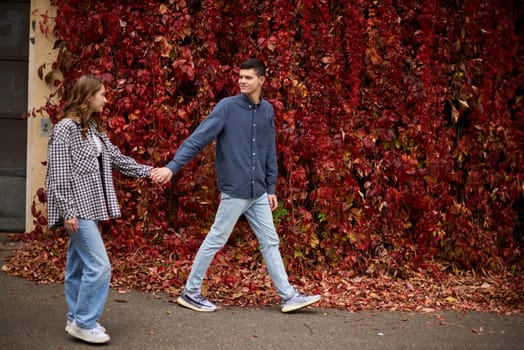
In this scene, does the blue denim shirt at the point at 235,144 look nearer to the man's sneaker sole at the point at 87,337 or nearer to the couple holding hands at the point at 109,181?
the couple holding hands at the point at 109,181

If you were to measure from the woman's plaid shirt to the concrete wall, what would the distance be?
114 inches

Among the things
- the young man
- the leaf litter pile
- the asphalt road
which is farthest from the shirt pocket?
the leaf litter pile

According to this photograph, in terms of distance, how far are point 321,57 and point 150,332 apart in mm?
3325

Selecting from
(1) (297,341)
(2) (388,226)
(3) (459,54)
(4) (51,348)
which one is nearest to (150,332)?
(4) (51,348)

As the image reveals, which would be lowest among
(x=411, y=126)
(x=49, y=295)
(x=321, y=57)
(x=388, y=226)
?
(x=49, y=295)

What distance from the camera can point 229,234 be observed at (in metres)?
5.73

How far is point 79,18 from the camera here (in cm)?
728

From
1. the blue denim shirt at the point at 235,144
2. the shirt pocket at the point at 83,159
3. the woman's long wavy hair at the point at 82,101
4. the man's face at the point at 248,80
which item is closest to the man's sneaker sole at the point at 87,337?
the shirt pocket at the point at 83,159

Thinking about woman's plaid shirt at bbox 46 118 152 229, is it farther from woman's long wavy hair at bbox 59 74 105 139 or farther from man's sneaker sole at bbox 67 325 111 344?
man's sneaker sole at bbox 67 325 111 344

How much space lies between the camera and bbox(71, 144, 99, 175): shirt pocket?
187 inches

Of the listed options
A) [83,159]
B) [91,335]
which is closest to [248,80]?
[83,159]

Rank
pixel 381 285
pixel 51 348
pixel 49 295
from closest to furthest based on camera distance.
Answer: pixel 51 348
pixel 49 295
pixel 381 285

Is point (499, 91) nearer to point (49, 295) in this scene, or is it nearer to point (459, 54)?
point (459, 54)

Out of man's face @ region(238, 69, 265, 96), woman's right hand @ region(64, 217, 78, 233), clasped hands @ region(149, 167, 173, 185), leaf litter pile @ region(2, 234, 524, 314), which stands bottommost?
leaf litter pile @ region(2, 234, 524, 314)
